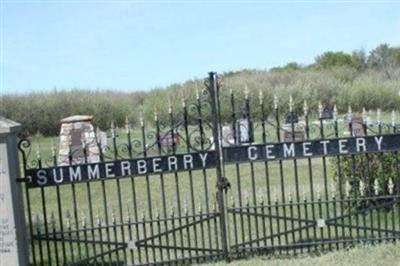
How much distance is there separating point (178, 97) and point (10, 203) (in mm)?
16173

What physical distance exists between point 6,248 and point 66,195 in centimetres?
836

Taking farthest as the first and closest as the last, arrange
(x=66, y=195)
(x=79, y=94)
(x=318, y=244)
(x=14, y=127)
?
(x=79, y=94) < (x=66, y=195) < (x=318, y=244) < (x=14, y=127)

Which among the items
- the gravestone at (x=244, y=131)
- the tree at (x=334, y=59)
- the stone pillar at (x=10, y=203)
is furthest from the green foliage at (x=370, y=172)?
the tree at (x=334, y=59)

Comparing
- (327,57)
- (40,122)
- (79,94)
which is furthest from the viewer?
(327,57)

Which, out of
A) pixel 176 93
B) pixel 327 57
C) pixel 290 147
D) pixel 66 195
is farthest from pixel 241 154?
pixel 327 57

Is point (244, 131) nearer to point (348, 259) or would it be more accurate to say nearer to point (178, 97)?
point (348, 259)

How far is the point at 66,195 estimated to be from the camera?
49.4ft

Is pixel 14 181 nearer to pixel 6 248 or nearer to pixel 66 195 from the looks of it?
pixel 6 248

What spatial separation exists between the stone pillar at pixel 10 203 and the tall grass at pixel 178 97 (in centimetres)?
1297

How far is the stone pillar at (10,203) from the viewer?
6664 mm

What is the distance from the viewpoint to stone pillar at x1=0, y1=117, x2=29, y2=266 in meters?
6.66

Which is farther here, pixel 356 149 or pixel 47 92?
pixel 47 92

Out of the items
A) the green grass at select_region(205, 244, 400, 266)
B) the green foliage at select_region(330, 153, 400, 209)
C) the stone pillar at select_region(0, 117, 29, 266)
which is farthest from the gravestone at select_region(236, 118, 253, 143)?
the stone pillar at select_region(0, 117, 29, 266)

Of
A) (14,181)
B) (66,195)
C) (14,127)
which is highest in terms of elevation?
(14,127)
